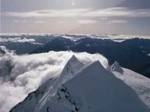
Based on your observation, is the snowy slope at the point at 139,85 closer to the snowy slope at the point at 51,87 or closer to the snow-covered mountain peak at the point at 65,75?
the snow-covered mountain peak at the point at 65,75

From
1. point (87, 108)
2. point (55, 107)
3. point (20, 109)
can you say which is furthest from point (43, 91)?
point (87, 108)

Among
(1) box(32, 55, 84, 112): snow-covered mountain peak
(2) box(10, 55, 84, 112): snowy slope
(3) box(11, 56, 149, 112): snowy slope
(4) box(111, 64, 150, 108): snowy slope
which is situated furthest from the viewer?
(2) box(10, 55, 84, 112): snowy slope

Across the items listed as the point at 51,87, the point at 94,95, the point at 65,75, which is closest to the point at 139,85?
the point at 94,95

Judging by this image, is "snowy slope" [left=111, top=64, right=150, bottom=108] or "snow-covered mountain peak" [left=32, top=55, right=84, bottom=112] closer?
"snowy slope" [left=111, top=64, right=150, bottom=108]

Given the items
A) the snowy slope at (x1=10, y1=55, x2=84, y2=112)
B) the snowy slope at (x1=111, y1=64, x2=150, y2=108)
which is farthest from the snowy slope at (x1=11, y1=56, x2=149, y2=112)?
the snowy slope at (x1=10, y1=55, x2=84, y2=112)

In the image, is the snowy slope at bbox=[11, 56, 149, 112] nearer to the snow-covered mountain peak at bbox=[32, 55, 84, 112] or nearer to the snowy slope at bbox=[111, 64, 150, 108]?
the snow-covered mountain peak at bbox=[32, 55, 84, 112]

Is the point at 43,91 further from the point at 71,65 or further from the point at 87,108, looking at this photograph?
the point at 87,108

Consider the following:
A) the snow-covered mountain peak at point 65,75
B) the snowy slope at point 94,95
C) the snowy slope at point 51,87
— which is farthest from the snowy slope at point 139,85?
the snowy slope at point 51,87

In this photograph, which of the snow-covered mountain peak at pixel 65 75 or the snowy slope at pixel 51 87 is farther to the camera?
the snowy slope at pixel 51 87
